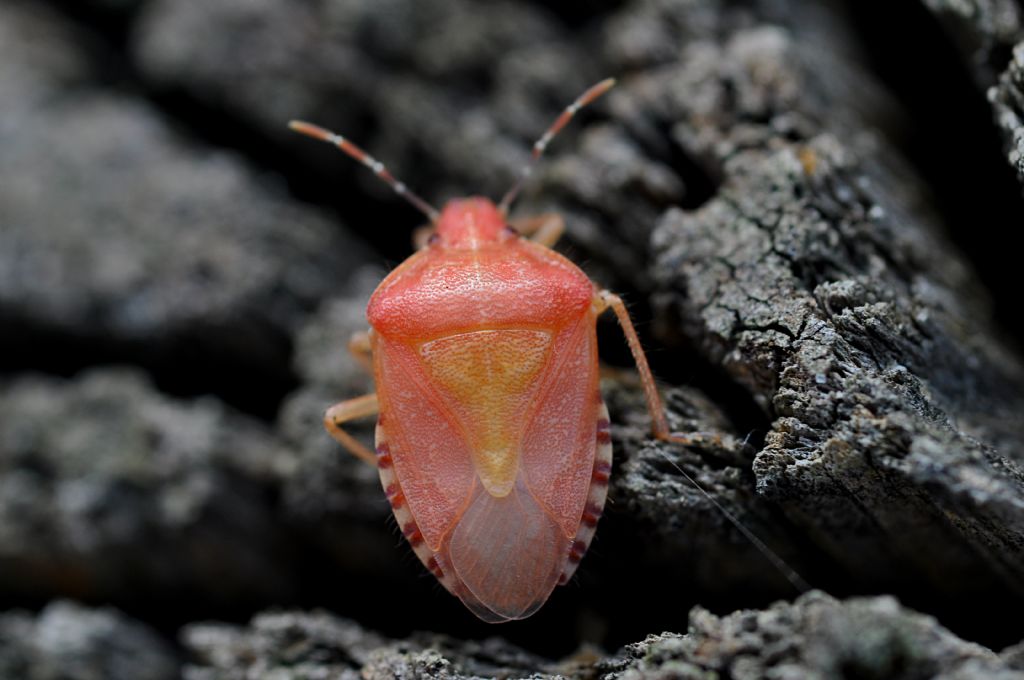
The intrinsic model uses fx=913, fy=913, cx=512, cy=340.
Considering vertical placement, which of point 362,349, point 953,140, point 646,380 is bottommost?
point 362,349

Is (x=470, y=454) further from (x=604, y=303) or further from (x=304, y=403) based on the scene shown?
(x=304, y=403)

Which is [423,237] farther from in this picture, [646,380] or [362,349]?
[646,380]

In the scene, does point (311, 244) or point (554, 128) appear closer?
point (554, 128)

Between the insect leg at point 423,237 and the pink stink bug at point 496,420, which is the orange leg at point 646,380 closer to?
the pink stink bug at point 496,420

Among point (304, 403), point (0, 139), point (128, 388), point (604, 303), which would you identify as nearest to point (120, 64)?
point (0, 139)

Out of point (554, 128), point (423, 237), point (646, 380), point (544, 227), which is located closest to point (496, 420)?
point (646, 380)

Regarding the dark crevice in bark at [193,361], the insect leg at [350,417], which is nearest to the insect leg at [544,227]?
the insect leg at [350,417]

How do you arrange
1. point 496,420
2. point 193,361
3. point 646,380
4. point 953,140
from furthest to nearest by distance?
point 193,361, point 953,140, point 646,380, point 496,420
